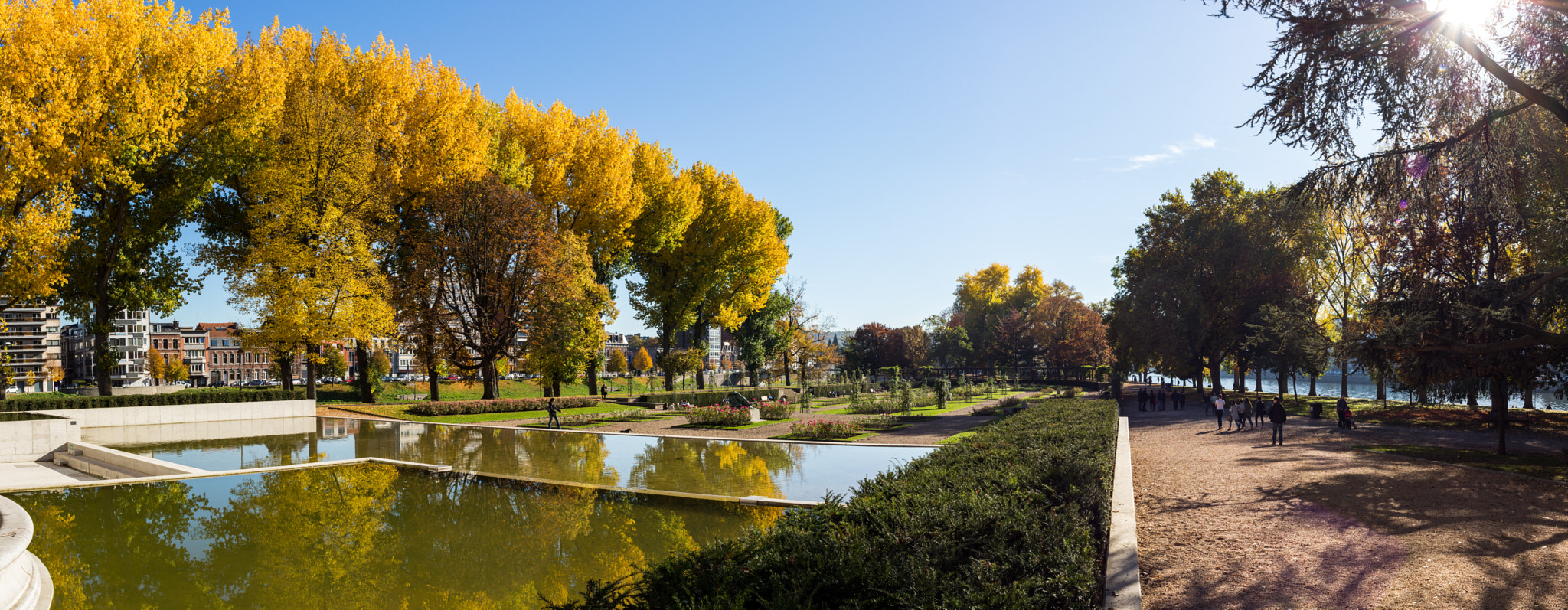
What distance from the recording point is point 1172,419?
A: 2947 centimetres

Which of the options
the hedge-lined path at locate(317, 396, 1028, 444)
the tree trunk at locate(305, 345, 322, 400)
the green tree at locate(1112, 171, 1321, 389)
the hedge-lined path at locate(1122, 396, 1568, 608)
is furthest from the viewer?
the green tree at locate(1112, 171, 1321, 389)

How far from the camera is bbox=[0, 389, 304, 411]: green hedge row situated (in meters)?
22.0

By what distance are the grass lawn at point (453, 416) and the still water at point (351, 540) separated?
13.8 metres

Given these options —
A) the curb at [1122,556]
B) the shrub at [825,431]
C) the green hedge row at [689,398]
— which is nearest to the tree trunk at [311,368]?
the green hedge row at [689,398]

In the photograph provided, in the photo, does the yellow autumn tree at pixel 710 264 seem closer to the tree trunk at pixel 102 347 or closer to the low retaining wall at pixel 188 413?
the low retaining wall at pixel 188 413

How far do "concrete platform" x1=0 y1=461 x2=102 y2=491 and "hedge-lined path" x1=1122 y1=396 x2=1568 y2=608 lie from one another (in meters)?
17.9

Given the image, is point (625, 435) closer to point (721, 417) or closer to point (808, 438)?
point (721, 417)

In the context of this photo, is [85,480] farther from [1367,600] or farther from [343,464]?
[1367,600]

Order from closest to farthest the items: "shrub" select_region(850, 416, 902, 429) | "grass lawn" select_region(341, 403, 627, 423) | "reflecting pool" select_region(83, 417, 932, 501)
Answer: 1. "reflecting pool" select_region(83, 417, 932, 501)
2. "shrub" select_region(850, 416, 902, 429)
3. "grass lawn" select_region(341, 403, 627, 423)

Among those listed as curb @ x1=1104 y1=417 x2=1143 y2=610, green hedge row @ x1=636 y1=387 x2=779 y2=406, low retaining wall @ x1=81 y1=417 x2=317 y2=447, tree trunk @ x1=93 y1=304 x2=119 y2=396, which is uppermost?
tree trunk @ x1=93 y1=304 x2=119 y2=396

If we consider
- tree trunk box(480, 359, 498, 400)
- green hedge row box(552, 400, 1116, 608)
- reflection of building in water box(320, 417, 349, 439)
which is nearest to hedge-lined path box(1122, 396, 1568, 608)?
green hedge row box(552, 400, 1116, 608)

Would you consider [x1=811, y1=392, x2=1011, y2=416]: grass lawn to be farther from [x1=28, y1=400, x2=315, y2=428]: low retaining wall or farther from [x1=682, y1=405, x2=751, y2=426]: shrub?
[x1=28, y1=400, x2=315, y2=428]: low retaining wall

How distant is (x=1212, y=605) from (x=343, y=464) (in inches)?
624

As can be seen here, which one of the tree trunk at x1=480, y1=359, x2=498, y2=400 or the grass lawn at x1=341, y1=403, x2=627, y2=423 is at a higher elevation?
the tree trunk at x1=480, y1=359, x2=498, y2=400
